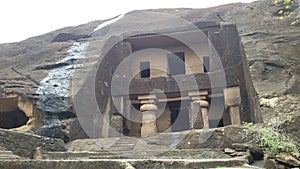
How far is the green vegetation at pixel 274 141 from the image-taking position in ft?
15.3

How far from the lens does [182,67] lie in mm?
14688

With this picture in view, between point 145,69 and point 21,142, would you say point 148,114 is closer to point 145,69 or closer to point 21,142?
point 145,69

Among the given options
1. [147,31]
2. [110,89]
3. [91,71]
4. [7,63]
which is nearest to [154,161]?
[91,71]

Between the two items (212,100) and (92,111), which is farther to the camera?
(212,100)

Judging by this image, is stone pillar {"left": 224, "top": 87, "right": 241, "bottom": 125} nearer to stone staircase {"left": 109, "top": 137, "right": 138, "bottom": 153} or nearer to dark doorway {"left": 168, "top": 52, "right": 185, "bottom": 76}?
dark doorway {"left": 168, "top": 52, "right": 185, "bottom": 76}

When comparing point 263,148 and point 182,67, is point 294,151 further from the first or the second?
point 182,67

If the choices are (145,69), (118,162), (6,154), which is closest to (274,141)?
(118,162)

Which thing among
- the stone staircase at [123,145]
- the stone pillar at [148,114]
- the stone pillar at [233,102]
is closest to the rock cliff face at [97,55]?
the stone staircase at [123,145]

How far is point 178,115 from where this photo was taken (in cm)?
1393

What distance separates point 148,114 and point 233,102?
126 inches

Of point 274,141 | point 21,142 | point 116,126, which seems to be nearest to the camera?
point 274,141

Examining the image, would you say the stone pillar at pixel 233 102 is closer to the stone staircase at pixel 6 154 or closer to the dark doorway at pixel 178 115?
the dark doorway at pixel 178 115

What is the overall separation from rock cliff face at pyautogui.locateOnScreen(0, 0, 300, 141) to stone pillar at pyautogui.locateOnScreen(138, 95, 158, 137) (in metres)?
2.62

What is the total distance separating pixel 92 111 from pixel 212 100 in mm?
5108
